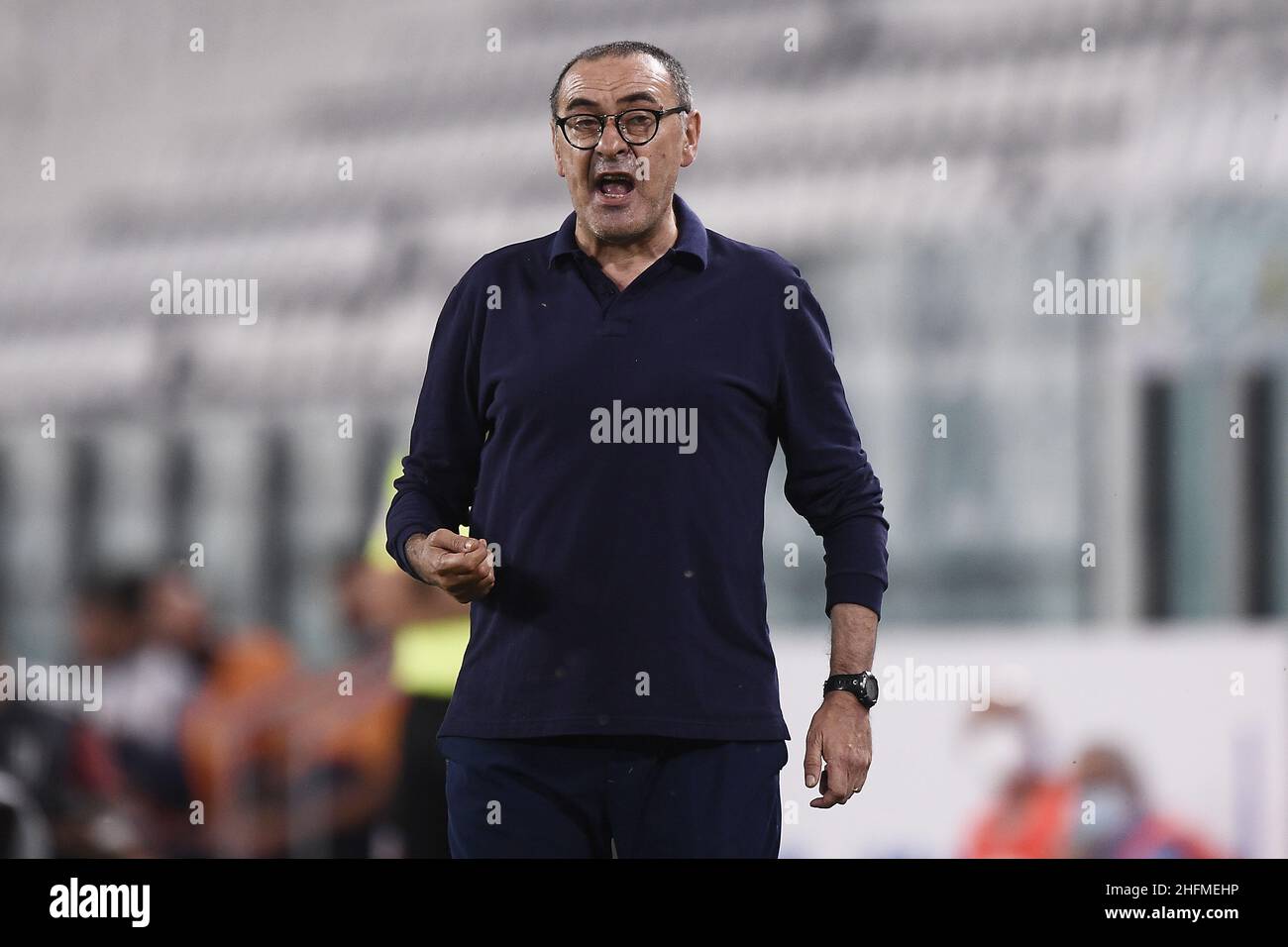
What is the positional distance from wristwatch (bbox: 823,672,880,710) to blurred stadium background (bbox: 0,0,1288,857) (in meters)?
1.38

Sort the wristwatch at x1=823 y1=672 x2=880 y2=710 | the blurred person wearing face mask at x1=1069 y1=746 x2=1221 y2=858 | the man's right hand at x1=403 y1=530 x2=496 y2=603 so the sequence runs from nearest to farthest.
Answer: the man's right hand at x1=403 y1=530 x2=496 y2=603
the wristwatch at x1=823 y1=672 x2=880 y2=710
the blurred person wearing face mask at x1=1069 y1=746 x2=1221 y2=858

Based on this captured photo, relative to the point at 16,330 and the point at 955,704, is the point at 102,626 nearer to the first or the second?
the point at 16,330

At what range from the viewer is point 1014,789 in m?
3.04

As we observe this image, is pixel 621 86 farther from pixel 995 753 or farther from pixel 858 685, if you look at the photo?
pixel 995 753

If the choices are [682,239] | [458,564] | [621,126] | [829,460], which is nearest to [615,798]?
[458,564]

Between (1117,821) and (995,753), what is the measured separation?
29cm

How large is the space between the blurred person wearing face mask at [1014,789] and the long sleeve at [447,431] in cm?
172

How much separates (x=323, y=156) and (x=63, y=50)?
66cm

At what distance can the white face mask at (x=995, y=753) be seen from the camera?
9.95 feet

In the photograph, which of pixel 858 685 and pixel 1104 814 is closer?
pixel 858 685

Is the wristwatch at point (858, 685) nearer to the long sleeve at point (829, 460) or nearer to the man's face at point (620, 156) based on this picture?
the long sleeve at point (829, 460)

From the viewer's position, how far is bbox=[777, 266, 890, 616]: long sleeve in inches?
63.9

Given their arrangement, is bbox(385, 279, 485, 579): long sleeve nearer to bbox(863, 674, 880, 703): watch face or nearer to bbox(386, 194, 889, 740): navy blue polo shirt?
bbox(386, 194, 889, 740): navy blue polo shirt

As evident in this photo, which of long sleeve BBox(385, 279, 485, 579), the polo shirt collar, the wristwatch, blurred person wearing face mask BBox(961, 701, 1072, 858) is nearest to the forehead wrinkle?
the polo shirt collar
